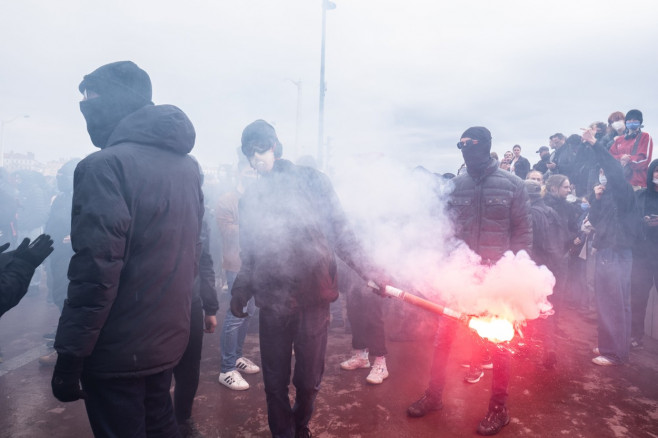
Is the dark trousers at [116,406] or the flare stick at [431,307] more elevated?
the flare stick at [431,307]

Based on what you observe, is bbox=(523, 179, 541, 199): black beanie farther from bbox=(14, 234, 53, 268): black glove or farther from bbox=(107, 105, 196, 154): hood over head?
bbox=(14, 234, 53, 268): black glove

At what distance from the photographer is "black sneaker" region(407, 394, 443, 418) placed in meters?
3.91

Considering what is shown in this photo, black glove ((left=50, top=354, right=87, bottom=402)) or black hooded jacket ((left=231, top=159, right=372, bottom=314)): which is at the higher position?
black hooded jacket ((left=231, top=159, right=372, bottom=314))

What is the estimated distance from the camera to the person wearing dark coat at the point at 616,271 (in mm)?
5305

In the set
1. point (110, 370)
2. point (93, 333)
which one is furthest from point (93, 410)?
point (93, 333)

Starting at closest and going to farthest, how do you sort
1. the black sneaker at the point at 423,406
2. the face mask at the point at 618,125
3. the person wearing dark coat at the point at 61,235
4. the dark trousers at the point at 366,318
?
1. the black sneaker at the point at 423,406
2. the dark trousers at the point at 366,318
3. the person wearing dark coat at the point at 61,235
4. the face mask at the point at 618,125

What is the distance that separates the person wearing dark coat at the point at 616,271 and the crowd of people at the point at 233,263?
19mm

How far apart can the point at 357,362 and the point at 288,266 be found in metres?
2.60

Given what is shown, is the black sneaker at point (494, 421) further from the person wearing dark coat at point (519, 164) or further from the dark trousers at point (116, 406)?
the person wearing dark coat at point (519, 164)

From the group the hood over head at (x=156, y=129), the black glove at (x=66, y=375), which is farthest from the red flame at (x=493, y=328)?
the black glove at (x=66, y=375)

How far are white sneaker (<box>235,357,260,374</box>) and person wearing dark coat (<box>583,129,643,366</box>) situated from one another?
4649 millimetres

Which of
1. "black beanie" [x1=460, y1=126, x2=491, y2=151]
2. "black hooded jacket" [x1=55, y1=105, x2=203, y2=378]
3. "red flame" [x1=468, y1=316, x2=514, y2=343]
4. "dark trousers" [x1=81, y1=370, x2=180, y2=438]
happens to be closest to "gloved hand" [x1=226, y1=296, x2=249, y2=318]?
"black hooded jacket" [x1=55, y1=105, x2=203, y2=378]

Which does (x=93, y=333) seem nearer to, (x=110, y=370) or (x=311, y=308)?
(x=110, y=370)

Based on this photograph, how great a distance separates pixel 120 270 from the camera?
2.09 metres
